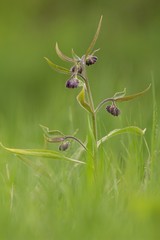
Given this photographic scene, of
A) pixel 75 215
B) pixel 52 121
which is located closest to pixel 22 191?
pixel 75 215

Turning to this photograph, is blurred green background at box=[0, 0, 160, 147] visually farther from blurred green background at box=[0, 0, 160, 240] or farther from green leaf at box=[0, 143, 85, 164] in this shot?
green leaf at box=[0, 143, 85, 164]

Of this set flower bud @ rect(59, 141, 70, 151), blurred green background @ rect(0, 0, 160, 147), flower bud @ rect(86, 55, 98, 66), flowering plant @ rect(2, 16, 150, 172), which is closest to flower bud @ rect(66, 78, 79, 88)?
flowering plant @ rect(2, 16, 150, 172)

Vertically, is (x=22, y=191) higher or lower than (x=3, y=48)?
lower

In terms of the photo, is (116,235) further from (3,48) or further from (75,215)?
(3,48)

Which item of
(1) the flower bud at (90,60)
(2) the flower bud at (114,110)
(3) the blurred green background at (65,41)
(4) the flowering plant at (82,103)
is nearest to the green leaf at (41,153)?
(4) the flowering plant at (82,103)

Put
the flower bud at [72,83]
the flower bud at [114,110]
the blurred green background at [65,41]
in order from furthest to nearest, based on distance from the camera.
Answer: the blurred green background at [65,41] → the flower bud at [114,110] → the flower bud at [72,83]

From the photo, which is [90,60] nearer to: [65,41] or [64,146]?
[64,146]

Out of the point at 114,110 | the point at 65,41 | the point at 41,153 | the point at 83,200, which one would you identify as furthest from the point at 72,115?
the point at 65,41

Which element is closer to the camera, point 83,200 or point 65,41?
point 83,200

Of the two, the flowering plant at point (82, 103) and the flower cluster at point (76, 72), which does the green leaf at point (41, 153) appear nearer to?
the flowering plant at point (82, 103)
